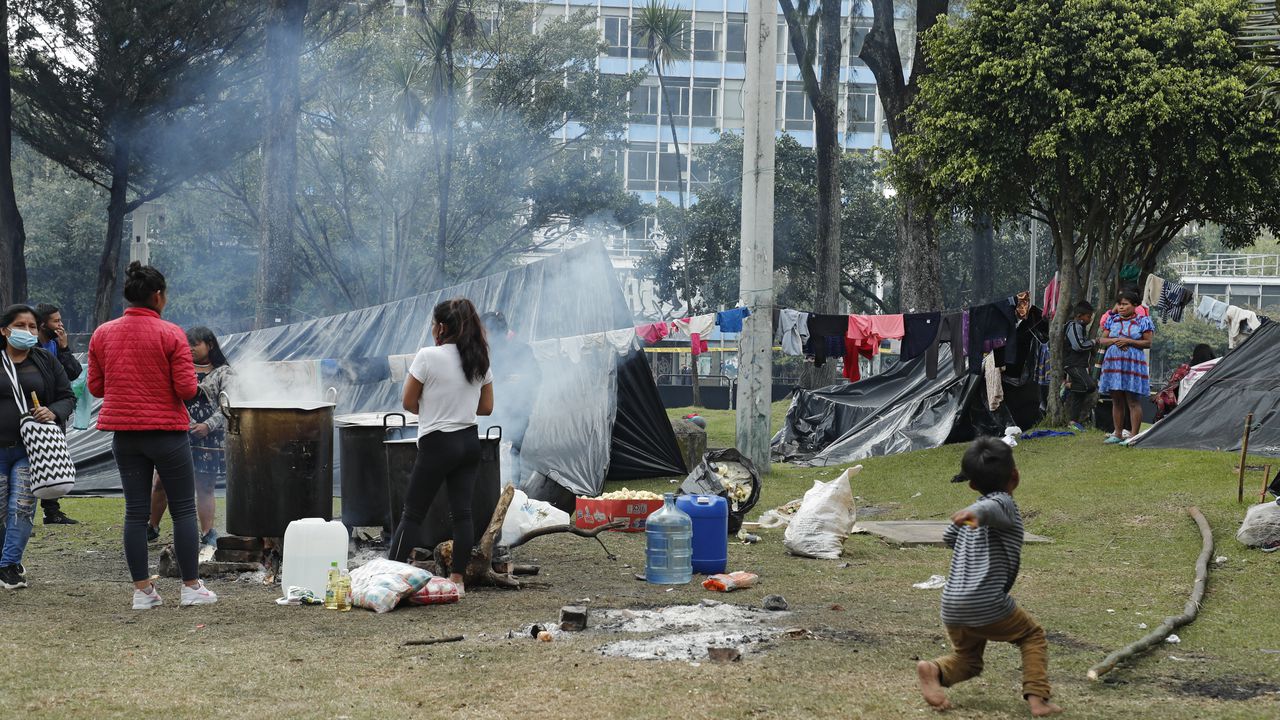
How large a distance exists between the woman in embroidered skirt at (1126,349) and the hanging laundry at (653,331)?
17.5 ft

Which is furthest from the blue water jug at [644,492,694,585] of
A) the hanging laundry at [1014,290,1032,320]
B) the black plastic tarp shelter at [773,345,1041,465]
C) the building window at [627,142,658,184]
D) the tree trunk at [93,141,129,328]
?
the building window at [627,142,658,184]

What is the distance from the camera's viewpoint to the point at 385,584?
6203 millimetres

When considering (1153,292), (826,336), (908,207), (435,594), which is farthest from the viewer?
(908,207)

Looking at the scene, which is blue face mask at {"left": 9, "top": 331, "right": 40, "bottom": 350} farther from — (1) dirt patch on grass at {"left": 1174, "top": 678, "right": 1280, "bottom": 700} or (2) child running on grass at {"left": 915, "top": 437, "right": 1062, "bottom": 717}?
(1) dirt patch on grass at {"left": 1174, "top": 678, "right": 1280, "bottom": 700}

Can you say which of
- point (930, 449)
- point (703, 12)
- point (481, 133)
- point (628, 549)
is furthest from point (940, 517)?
point (703, 12)

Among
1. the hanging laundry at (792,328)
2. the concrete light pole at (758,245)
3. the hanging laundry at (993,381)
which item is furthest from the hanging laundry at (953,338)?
the concrete light pole at (758,245)

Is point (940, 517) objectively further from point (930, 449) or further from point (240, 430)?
point (240, 430)

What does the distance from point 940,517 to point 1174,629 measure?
5.42m

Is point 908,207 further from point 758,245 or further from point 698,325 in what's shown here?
point 758,245

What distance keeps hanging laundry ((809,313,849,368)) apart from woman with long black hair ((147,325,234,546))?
9300mm

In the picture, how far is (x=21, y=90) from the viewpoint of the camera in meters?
22.9

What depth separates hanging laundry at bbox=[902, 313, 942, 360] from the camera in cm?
1539

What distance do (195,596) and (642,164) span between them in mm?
48935

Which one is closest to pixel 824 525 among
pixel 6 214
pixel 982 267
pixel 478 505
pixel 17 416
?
pixel 478 505
